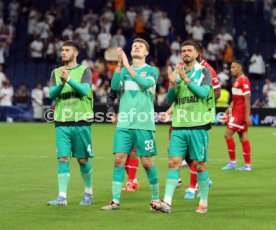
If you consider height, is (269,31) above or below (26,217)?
above

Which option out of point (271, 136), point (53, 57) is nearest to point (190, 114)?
point (271, 136)

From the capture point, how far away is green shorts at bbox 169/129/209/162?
12227 mm

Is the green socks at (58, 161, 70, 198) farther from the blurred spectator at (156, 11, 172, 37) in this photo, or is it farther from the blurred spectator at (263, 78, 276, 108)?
the blurred spectator at (156, 11, 172, 37)

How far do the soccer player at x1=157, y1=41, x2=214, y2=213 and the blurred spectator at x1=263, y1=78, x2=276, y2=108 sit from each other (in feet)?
77.0

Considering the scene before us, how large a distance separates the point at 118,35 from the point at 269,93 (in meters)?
7.41

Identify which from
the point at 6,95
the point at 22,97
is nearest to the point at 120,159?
the point at 6,95

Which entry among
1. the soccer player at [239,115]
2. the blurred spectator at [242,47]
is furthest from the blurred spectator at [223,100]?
the soccer player at [239,115]

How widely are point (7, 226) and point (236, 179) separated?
22.5 ft

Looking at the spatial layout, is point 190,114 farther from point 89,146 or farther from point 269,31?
point 269,31

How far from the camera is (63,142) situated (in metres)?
12.9

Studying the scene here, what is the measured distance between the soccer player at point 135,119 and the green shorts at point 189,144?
38 cm

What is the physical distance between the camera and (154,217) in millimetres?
11703

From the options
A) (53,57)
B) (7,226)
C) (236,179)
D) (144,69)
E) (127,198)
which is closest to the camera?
(7,226)

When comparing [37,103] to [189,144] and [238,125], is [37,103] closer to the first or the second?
[238,125]
